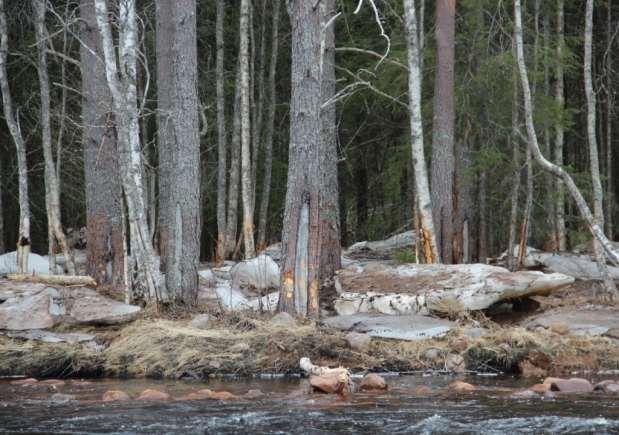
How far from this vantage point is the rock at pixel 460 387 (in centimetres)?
891

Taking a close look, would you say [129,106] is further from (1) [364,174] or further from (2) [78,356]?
(1) [364,174]

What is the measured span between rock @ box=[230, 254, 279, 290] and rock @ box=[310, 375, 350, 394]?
19.0ft

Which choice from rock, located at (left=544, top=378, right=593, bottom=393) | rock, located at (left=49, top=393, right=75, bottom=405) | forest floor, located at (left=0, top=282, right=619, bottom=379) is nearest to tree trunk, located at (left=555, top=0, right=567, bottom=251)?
forest floor, located at (left=0, top=282, right=619, bottom=379)

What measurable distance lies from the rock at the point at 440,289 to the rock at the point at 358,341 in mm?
2020

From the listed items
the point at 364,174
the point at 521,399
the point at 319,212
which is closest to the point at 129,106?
the point at 319,212

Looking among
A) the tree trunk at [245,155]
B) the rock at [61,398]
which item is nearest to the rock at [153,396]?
the rock at [61,398]

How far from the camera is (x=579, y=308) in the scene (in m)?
13.3

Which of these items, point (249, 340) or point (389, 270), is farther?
point (389, 270)

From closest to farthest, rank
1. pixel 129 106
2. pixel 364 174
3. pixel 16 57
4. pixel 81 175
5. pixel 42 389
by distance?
pixel 42 389
pixel 129 106
pixel 16 57
pixel 81 175
pixel 364 174

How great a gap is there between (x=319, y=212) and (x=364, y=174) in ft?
55.2

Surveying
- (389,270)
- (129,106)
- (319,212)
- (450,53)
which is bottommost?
(389,270)

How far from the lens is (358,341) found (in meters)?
10.8

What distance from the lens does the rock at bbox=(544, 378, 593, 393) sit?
8.88 metres

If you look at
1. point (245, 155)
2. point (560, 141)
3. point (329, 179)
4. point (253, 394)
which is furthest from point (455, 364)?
point (560, 141)
